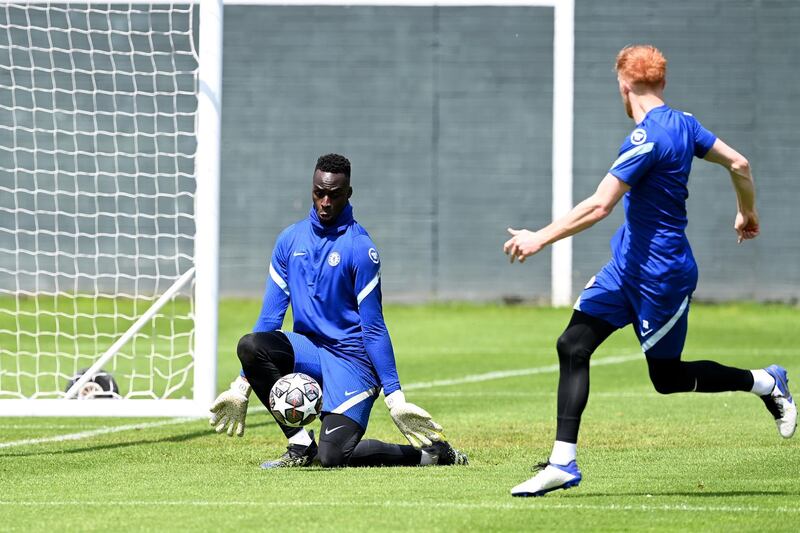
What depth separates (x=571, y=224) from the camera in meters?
6.25

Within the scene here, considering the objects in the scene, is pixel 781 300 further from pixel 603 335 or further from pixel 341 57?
pixel 603 335

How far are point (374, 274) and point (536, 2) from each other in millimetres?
12865

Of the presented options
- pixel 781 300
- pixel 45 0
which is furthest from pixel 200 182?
pixel 781 300

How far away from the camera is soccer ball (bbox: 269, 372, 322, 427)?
768 cm

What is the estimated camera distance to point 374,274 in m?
7.84

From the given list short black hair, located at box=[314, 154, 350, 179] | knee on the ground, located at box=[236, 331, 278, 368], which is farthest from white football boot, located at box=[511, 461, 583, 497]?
short black hair, located at box=[314, 154, 350, 179]

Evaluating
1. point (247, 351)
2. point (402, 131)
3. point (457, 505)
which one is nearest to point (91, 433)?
point (247, 351)

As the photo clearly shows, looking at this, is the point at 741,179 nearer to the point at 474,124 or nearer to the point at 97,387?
the point at 97,387

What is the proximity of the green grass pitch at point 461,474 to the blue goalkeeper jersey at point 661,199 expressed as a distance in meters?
1.09

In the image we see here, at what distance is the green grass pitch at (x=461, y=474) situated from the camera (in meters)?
5.93

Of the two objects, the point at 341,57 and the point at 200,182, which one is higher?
the point at 341,57

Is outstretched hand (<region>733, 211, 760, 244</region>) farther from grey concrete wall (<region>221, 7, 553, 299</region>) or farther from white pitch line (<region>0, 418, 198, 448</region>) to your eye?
grey concrete wall (<region>221, 7, 553, 299</region>)

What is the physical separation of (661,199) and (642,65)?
628 millimetres

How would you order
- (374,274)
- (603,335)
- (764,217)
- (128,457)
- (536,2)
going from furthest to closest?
(764,217) → (536,2) → (128,457) → (374,274) → (603,335)
